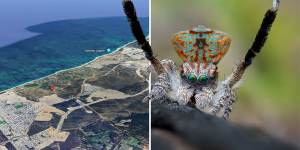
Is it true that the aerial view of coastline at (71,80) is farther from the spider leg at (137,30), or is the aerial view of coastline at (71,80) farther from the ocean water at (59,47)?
the spider leg at (137,30)

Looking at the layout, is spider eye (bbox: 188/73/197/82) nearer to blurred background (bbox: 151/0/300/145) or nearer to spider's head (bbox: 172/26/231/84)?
spider's head (bbox: 172/26/231/84)

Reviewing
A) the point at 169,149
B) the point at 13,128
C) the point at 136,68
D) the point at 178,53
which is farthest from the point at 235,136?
the point at 13,128

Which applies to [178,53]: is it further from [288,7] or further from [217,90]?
[288,7]

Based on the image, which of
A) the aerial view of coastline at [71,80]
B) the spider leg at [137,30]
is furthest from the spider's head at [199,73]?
the aerial view of coastline at [71,80]

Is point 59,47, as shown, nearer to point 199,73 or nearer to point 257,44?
point 199,73

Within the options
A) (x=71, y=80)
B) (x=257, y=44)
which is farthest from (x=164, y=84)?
(x=71, y=80)
